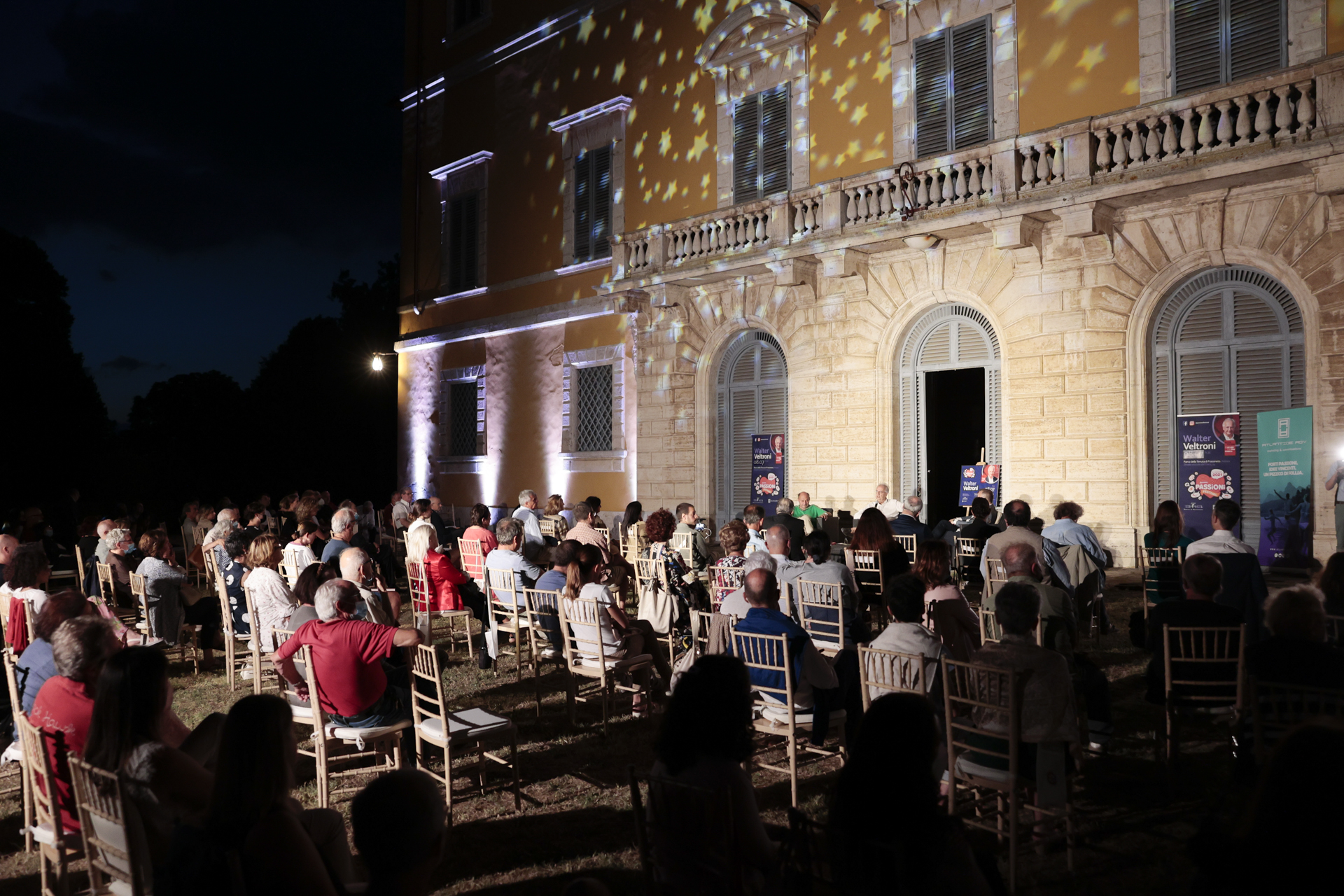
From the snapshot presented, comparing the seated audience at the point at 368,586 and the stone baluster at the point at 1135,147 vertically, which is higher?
the stone baluster at the point at 1135,147

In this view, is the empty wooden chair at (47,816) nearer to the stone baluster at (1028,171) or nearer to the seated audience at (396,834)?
the seated audience at (396,834)

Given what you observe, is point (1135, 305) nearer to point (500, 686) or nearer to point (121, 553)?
point (500, 686)

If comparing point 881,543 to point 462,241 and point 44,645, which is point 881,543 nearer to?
point 44,645

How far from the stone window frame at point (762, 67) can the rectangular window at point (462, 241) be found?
22.2ft

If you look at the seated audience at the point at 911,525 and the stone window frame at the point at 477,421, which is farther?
the stone window frame at the point at 477,421

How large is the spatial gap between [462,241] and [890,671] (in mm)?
18526

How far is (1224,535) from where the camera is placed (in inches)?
257

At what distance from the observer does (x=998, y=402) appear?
42.7ft

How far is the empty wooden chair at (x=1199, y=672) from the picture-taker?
4617 millimetres

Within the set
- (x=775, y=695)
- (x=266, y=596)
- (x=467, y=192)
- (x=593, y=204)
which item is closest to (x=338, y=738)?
(x=266, y=596)

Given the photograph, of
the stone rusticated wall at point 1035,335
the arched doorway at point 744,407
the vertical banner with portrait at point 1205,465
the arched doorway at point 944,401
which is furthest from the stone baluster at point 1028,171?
the arched doorway at point 744,407

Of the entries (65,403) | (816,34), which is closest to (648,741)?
(816,34)

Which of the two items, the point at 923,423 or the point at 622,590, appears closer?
the point at 622,590

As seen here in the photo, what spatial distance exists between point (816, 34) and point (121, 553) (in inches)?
480
